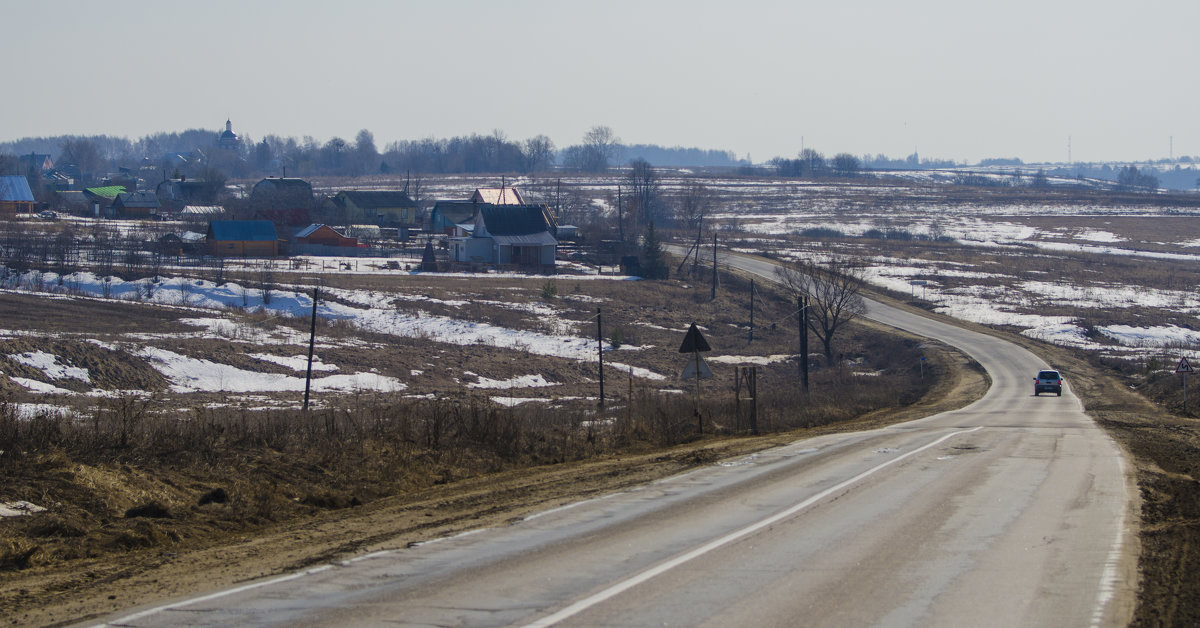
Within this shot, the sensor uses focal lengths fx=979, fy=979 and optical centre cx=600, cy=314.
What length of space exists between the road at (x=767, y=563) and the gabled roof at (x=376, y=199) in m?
105

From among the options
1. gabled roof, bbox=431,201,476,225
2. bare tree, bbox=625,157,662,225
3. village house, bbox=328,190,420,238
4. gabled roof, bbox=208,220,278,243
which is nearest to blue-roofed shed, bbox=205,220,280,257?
gabled roof, bbox=208,220,278,243

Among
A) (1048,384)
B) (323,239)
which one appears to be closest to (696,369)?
(1048,384)

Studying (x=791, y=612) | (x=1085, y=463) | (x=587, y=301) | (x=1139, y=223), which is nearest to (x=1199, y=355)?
(x=587, y=301)

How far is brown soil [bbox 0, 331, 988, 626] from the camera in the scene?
7.71 metres

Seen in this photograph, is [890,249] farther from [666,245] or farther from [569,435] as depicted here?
[569,435]

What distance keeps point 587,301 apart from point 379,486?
2140 inches

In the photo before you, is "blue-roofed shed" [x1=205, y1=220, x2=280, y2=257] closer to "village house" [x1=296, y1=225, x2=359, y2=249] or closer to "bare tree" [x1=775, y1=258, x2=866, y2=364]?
"village house" [x1=296, y1=225, x2=359, y2=249]

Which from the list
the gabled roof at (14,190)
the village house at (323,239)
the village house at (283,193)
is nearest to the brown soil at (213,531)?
the village house at (323,239)

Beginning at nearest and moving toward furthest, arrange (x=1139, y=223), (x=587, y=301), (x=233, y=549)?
(x=233, y=549) < (x=587, y=301) < (x=1139, y=223)

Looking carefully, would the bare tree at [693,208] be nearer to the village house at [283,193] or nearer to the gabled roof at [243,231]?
the gabled roof at [243,231]

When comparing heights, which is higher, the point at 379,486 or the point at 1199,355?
the point at 379,486

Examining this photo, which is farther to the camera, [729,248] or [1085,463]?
[729,248]

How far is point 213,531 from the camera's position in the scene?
10203 mm

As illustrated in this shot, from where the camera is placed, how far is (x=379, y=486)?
12.8m
